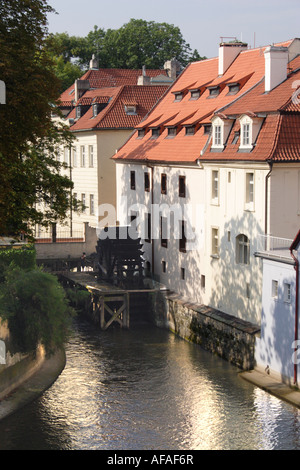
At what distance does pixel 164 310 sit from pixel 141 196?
8.51 metres

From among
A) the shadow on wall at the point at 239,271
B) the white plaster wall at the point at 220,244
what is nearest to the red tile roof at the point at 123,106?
the white plaster wall at the point at 220,244

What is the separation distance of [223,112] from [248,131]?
10.5ft

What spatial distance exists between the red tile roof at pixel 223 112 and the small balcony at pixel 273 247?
10.7ft

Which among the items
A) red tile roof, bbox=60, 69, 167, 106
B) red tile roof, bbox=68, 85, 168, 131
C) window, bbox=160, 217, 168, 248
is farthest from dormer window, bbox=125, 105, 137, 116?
red tile roof, bbox=60, 69, 167, 106

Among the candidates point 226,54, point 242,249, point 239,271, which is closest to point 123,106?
point 226,54

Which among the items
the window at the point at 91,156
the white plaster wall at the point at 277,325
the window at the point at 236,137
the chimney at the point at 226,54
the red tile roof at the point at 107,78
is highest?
the red tile roof at the point at 107,78

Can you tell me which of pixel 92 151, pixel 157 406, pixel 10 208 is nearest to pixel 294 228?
pixel 157 406

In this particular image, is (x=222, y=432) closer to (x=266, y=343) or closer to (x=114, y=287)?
(x=266, y=343)

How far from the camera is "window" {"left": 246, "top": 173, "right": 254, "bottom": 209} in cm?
3481

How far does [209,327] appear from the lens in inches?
1465

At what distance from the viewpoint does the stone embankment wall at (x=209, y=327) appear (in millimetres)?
33969

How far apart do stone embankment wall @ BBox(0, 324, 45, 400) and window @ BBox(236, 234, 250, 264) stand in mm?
9770

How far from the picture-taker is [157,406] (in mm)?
30047

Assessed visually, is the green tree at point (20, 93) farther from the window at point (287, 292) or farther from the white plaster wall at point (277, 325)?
the window at point (287, 292)
